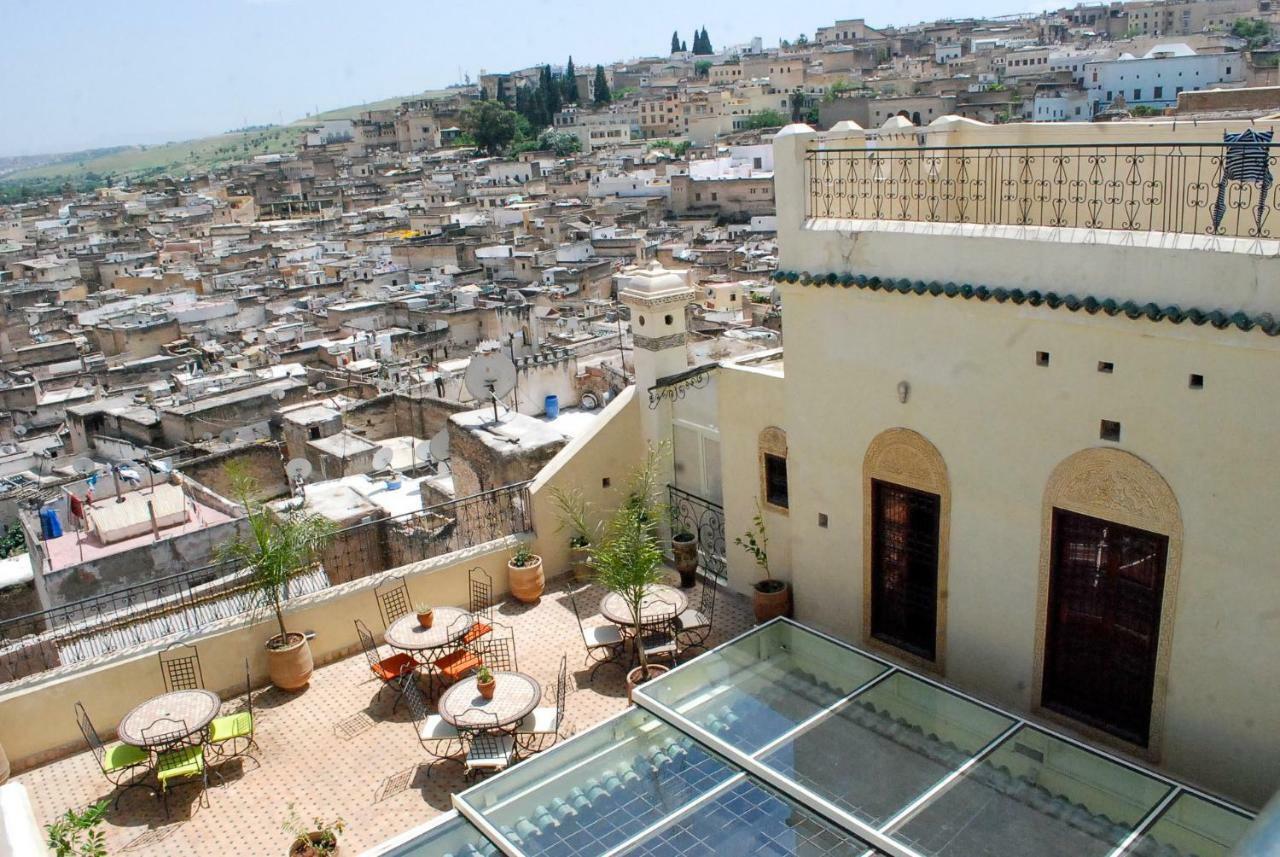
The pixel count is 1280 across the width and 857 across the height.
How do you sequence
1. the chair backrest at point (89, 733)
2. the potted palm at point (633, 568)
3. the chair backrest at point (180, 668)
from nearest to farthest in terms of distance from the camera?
the chair backrest at point (89, 733) → the potted palm at point (633, 568) → the chair backrest at point (180, 668)

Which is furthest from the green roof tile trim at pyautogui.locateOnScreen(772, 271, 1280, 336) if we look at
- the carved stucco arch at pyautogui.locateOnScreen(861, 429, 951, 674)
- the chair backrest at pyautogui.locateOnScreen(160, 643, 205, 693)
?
the chair backrest at pyautogui.locateOnScreen(160, 643, 205, 693)

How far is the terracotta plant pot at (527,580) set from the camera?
9813mm

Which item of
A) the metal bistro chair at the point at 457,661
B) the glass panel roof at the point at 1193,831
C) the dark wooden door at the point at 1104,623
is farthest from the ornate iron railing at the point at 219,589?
the glass panel roof at the point at 1193,831

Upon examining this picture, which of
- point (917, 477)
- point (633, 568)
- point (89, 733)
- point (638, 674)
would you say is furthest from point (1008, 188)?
point (89, 733)

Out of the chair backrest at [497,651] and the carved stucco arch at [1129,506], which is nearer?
the carved stucco arch at [1129,506]

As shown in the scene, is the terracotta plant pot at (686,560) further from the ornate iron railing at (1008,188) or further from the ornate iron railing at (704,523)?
the ornate iron railing at (1008,188)

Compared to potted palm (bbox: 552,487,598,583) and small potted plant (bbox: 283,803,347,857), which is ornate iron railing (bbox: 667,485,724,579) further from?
small potted plant (bbox: 283,803,347,857)

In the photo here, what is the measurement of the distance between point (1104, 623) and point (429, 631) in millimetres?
5094

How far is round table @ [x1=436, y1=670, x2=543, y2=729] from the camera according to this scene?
23.6ft

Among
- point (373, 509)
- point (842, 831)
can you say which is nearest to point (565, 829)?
point (842, 831)

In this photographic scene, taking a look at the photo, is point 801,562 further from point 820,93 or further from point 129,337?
point 820,93

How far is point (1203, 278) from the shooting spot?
548 cm

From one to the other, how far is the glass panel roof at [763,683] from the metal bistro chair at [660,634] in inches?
38.2

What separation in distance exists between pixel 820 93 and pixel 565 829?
101661 mm
